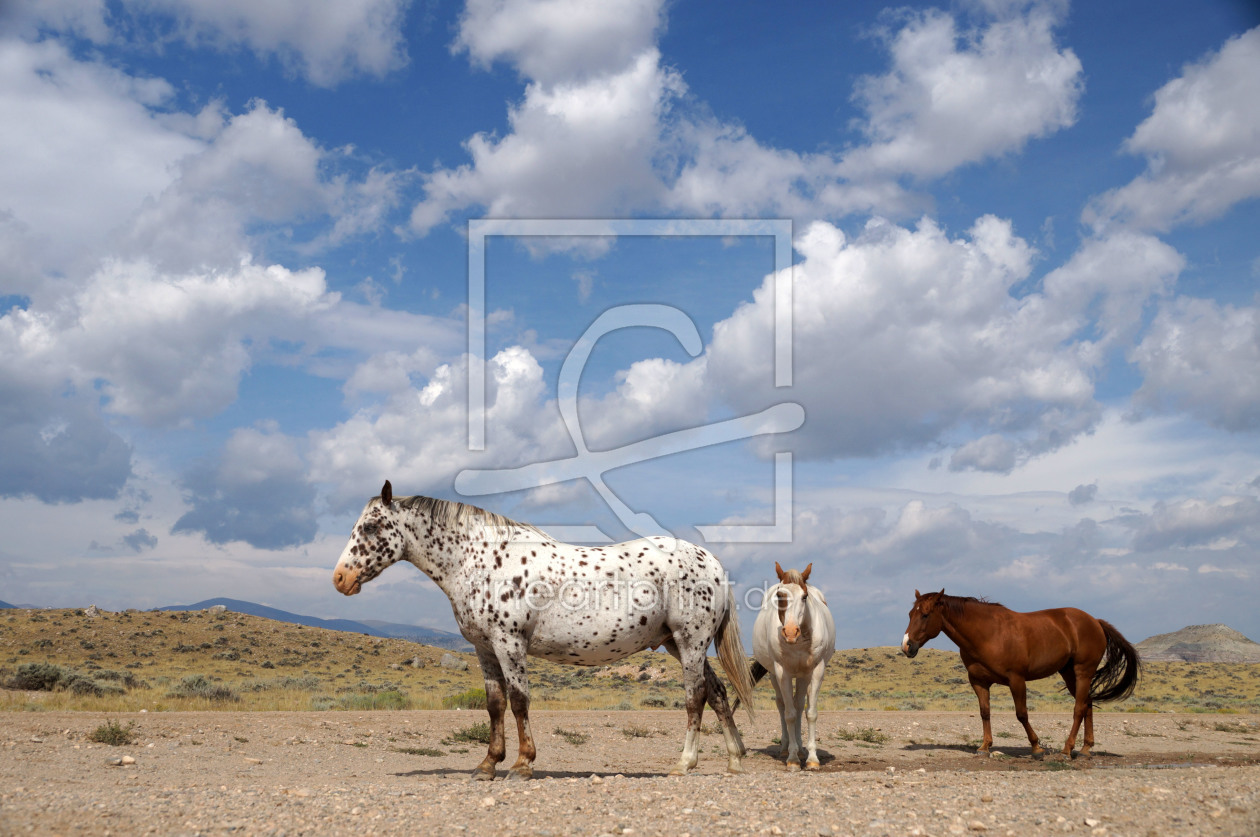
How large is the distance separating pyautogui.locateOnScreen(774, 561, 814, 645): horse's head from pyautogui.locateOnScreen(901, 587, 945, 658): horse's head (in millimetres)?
2831

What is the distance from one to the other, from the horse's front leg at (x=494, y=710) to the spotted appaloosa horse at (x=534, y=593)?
11 millimetres

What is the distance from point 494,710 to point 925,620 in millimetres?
6990

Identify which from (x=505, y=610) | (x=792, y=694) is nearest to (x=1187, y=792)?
(x=792, y=694)

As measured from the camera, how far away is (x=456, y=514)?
375 inches

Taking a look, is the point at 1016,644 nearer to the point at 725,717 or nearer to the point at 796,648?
the point at 796,648

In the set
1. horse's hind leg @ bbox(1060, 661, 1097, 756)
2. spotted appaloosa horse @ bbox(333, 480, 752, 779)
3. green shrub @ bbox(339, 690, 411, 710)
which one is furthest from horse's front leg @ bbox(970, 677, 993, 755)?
green shrub @ bbox(339, 690, 411, 710)

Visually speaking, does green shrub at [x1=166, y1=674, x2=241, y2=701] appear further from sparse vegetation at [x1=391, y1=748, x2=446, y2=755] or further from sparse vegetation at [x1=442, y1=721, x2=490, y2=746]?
sparse vegetation at [x1=391, y1=748, x2=446, y2=755]

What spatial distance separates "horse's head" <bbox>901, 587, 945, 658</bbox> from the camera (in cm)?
1264

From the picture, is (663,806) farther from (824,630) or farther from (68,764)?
(68,764)

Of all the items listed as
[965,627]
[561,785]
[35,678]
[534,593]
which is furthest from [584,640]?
[35,678]

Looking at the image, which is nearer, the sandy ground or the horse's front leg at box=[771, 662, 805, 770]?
the sandy ground

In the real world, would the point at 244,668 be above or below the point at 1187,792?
below

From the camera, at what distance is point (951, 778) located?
8484mm

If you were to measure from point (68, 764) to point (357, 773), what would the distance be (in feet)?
10.4
